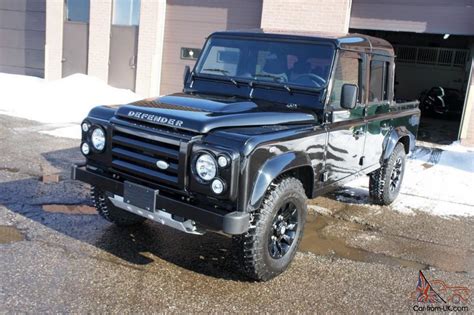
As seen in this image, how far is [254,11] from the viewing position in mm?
12945

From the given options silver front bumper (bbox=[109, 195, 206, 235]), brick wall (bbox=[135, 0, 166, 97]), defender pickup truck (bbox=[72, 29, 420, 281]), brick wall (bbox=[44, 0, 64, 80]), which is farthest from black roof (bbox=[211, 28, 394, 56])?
brick wall (bbox=[44, 0, 64, 80])

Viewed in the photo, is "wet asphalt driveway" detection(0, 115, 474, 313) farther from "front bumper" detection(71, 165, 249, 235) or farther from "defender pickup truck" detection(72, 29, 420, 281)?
"front bumper" detection(71, 165, 249, 235)

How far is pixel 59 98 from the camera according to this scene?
12.5 metres

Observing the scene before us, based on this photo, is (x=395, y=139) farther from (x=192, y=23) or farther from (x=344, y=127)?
(x=192, y=23)

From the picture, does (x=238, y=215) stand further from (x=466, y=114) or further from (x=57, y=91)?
(x=57, y=91)

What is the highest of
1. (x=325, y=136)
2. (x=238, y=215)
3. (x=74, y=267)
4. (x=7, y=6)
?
(x=7, y=6)

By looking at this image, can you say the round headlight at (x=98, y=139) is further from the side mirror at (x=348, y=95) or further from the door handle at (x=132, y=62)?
the door handle at (x=132, y=62)

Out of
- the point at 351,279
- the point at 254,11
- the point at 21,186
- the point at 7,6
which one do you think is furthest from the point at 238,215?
the point at 7,6

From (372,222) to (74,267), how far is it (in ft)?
11.4

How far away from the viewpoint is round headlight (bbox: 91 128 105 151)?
4031 millimetres

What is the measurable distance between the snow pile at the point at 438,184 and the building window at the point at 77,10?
10619 mm

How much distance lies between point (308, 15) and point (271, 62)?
785 cm

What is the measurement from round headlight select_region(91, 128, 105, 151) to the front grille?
129 millimetres

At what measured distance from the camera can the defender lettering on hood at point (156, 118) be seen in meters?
3.63
